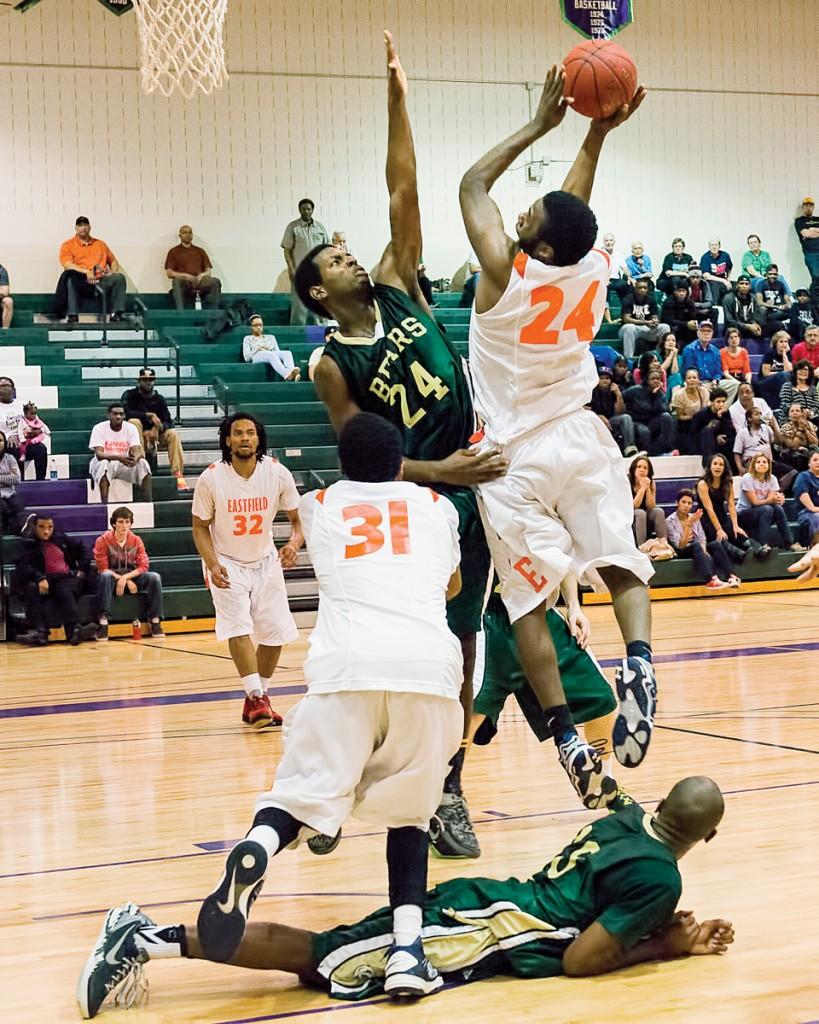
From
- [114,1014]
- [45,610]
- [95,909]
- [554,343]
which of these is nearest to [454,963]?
[114,1014]

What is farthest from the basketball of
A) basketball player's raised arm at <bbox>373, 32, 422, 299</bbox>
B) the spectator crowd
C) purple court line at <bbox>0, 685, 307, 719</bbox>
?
the spectator crowd

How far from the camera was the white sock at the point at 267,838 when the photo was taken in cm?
340

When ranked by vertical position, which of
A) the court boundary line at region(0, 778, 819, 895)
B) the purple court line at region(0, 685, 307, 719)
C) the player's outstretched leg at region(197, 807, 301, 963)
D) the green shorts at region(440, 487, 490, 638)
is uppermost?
the green shorts at region(440, 487, 490, 638)

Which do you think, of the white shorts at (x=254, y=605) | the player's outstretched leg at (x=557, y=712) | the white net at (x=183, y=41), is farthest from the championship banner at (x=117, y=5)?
the player's outstretched leg at (x=557, y=712)

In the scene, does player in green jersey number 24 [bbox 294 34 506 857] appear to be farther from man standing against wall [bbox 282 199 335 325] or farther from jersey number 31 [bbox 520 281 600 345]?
man standing against wall [bbox 282 199 335 325]

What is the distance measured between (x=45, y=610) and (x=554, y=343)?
910 centimetres

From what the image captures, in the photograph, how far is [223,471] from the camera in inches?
317

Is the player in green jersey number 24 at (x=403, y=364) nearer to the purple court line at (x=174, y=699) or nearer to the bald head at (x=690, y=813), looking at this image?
the bald head at (x=690, y=813)

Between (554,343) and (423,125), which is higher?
(423,125)

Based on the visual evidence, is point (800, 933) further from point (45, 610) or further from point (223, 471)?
point (45, 610)

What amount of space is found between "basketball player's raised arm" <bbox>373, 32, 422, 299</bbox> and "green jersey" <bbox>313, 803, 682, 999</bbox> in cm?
208

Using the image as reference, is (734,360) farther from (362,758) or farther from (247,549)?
(362,758)

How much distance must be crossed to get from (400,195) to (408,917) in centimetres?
238

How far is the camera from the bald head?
3662 millimetres
